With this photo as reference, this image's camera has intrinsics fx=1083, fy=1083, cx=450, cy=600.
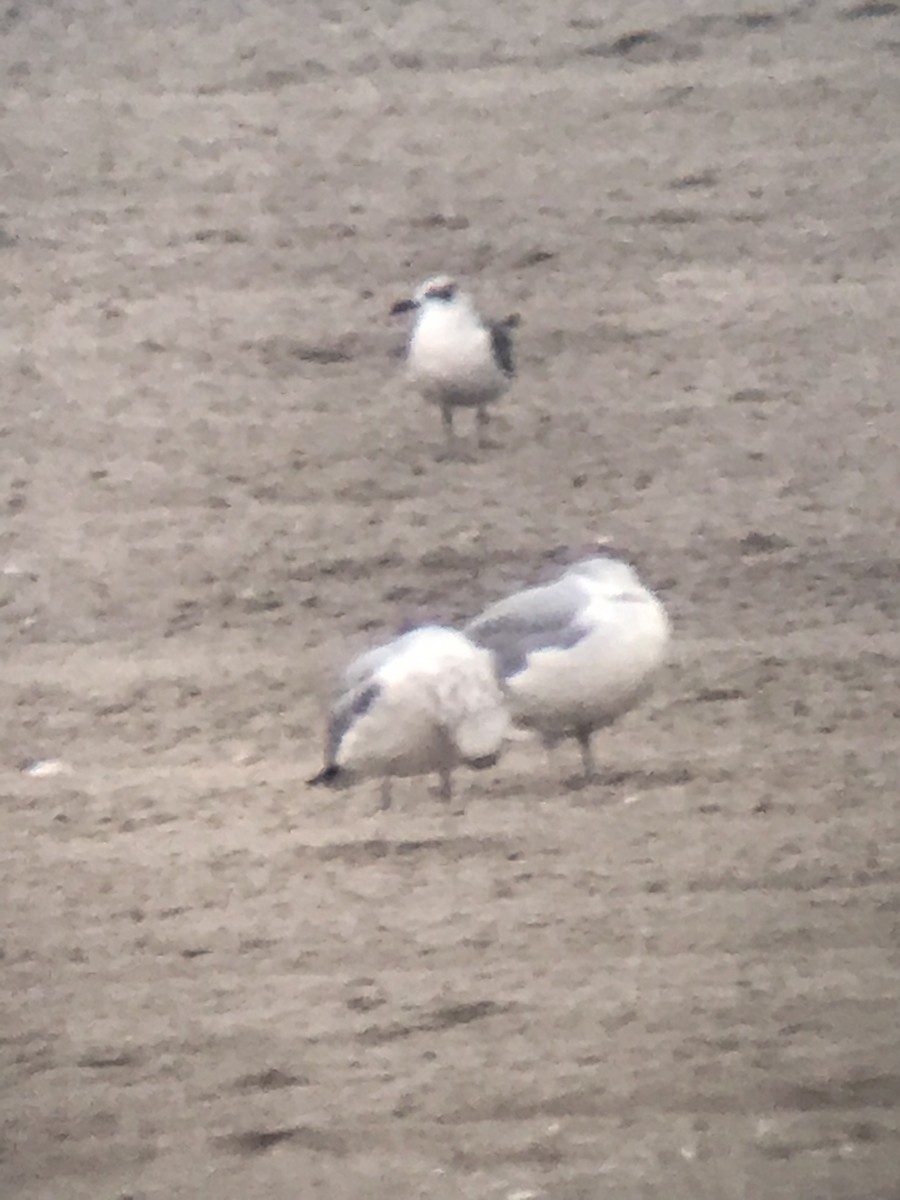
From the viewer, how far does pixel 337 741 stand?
0.55m

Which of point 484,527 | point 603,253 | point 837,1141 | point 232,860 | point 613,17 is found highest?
point 613,17

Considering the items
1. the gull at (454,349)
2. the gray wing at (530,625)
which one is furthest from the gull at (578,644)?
the gull at (454,349)

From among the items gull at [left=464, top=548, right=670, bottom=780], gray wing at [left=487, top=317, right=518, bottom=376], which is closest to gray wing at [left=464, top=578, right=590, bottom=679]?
gull at [left=464, top=548, right=670, bottom=780]

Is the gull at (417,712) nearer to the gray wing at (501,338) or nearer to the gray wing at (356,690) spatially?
the gray wing at (356,690)

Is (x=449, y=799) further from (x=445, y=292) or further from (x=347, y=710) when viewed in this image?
(x=445, y=292)

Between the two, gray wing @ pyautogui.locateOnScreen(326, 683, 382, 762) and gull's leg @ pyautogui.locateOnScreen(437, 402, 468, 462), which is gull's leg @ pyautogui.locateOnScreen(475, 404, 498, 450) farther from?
gray wing @ pyautogui.locateOnScreen(326, 683, 382, 762)

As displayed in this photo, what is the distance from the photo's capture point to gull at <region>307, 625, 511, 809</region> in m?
0.54

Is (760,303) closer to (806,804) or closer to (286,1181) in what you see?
(806,804)

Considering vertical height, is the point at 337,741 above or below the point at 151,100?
below

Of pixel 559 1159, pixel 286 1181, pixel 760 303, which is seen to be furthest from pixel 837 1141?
pixel 760 303

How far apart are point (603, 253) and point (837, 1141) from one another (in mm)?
486

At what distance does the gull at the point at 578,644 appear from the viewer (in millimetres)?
531

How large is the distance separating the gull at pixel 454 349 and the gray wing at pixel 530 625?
100mm

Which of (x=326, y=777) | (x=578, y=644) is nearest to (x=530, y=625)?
(x=578, y=644)
